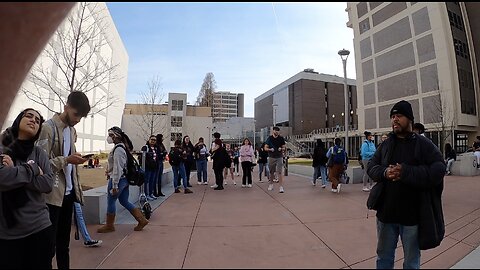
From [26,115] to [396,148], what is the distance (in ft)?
8.93

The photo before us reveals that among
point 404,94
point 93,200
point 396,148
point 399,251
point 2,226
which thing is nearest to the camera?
point 2,226

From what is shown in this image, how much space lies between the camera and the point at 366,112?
3.51m

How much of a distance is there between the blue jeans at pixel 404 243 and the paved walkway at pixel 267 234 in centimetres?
10

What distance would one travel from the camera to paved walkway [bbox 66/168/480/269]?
1.25 m

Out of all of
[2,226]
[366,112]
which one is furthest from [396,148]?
[2,226]

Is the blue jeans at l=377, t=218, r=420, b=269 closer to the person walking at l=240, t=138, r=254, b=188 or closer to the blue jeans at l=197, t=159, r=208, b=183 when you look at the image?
the person walking at l=240, t=138, r=254, b=188

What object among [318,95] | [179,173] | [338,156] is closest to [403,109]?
[318,95]

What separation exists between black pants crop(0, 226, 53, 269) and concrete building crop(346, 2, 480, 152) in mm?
2370

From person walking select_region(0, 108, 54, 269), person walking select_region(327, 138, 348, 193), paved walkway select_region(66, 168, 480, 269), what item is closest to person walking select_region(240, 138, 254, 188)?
paved walkway select_region(66, 168, 480, 269)

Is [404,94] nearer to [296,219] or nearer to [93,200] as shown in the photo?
[296,219]

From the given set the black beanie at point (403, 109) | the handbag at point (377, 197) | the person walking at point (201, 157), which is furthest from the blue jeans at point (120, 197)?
the person walking at point (201, 157)

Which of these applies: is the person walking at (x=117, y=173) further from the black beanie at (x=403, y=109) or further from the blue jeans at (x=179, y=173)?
the blue jeans at (x=179, y=173)

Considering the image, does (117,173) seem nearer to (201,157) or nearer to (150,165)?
(150,165)

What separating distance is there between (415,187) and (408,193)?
0.07m
